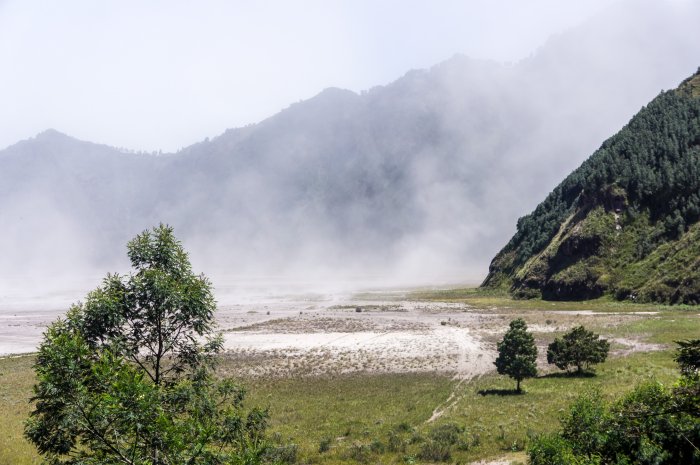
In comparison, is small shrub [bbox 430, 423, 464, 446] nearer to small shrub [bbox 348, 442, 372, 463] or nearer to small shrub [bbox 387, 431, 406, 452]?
A: small shrub [bbox 387, 431, 406, 452]

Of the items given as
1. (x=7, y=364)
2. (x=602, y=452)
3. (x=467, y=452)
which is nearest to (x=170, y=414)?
(x=602, y=452)

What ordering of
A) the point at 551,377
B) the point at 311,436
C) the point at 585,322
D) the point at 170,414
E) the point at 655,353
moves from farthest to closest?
the point at 585,322, the point at 655,353, the point at 551,377, the point at 311,436, the point at 170,414

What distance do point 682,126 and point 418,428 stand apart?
168 metres

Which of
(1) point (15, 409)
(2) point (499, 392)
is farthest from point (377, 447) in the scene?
(1) point (15, 409)

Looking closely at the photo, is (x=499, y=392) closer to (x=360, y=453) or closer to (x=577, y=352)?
(x=577, y=352)

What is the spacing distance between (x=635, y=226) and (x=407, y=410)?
127178 mm

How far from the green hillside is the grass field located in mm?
58349

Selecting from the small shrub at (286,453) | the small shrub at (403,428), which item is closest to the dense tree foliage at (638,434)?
the small shrub at (403,428)

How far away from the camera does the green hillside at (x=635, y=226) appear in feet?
358

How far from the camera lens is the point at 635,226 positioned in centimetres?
13375

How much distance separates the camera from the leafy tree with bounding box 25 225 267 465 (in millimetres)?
11312

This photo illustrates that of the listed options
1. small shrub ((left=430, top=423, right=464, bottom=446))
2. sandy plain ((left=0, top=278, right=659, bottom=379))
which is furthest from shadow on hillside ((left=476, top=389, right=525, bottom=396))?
small shrub ((left=430, top=423, right=464, bottom=446))

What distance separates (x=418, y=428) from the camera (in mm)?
33156

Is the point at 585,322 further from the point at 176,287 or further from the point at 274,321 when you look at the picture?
the point at 176,287
